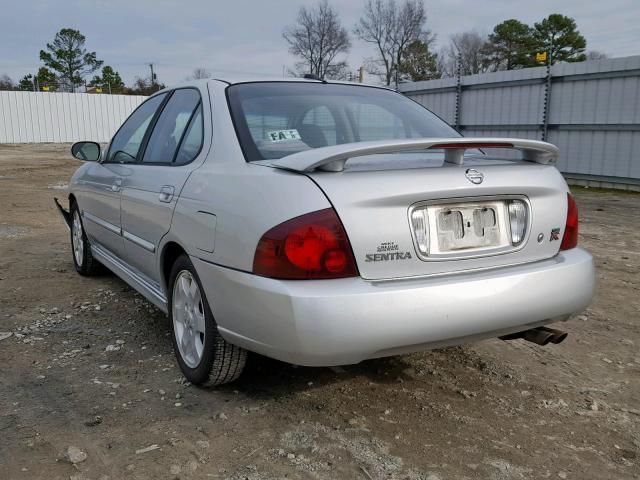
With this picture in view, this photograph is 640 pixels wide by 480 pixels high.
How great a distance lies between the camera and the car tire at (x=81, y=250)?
502 centimetres

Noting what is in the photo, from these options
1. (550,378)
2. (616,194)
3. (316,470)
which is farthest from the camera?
(616,194)

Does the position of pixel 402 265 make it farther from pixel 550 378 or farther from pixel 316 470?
pixel 550 378

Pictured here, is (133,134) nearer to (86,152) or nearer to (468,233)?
(86,152)

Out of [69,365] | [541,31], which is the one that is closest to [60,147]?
[69,365]

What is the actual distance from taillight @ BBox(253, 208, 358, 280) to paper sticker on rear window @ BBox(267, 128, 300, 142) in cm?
71

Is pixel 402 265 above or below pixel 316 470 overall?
above

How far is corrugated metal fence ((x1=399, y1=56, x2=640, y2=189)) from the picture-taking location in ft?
36.8

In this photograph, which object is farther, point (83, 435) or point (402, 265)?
point (83, 435)

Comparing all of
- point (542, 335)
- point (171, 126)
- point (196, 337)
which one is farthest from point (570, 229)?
point (171, 126)

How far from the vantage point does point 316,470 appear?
2252 mm

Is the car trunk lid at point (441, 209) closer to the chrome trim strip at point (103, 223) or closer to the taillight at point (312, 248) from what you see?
the taillight at point (312, 248)

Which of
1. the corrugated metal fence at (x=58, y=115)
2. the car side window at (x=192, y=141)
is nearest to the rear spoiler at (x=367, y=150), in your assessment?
the car side window at (x=192, y=141)

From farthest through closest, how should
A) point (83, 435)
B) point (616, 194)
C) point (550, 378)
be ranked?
point (616, 194), point (550, 378), point (83, 435)

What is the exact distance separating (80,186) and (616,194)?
32.4ft
